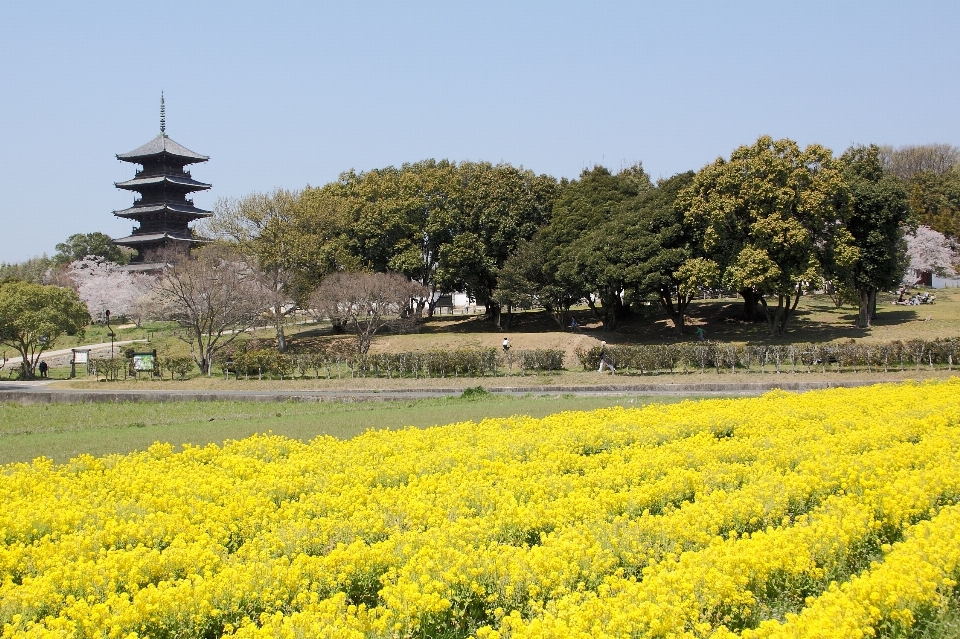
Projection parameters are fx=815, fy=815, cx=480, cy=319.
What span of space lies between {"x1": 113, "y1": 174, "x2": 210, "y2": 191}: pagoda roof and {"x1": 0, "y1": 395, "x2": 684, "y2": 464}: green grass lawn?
119 ft

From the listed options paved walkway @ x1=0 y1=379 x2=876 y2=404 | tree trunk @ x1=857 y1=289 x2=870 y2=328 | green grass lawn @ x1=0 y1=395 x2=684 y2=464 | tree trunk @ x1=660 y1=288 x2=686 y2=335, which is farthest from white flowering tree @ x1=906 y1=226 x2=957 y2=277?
green grass lawn @ x1=0 y1=395 x2=684 y2=464

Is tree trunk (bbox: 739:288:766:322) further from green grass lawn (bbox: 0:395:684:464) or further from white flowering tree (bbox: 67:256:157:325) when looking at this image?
white flowering tree (bbox: 67:256:157:325)

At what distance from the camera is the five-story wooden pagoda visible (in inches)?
2219

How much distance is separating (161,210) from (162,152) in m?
4.13

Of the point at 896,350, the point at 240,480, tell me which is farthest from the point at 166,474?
the point at 896,350

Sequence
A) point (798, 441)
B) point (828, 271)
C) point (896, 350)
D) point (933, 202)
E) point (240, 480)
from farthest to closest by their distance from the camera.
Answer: point (933, 202) < point (828, 271) < point (896, 350) < point (798, 441) < point (240, 480)

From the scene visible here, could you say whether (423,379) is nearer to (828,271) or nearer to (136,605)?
(828,271)

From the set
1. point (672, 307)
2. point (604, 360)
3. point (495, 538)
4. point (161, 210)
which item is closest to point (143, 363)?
point (604, 360)

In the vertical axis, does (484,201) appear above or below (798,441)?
above

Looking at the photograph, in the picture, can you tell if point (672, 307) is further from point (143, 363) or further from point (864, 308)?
point (143, 363)

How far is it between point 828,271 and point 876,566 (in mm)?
31661

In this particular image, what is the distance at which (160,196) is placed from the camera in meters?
57.8

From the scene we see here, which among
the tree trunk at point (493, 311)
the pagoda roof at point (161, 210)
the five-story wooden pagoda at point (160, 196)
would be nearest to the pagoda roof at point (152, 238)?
the five-story wooden pagoda at point (160, 196)

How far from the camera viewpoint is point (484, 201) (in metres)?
45.0
